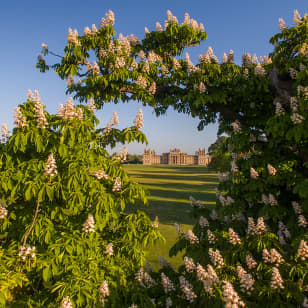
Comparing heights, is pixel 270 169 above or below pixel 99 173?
above

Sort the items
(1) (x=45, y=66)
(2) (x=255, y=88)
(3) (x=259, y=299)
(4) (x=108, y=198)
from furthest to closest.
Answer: (1) (x=45, y=66)
(2) (x=255, y=88)
(4) (x=108, y=198)
(3) (x=259, y=299)

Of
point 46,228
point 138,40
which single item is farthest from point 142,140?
point 138,40

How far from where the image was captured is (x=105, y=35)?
6.22m

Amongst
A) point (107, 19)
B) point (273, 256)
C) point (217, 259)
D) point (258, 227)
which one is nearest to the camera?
point (273, 256)

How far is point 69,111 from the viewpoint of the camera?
11.7 feet

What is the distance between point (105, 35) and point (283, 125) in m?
5.15

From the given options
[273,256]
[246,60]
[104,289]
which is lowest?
[104,289]

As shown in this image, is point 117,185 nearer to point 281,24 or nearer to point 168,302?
point 168,302

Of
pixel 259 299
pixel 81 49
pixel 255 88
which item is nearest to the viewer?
pixel 259 299

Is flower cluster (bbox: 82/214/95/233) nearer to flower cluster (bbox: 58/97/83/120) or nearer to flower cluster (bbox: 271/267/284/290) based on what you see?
flower cluster (bbox: 58/97/83/120)

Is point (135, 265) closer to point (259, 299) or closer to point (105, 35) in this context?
point (259, 299)

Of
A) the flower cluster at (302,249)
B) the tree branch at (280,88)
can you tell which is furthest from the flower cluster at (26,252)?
the tree branch at (280,88)

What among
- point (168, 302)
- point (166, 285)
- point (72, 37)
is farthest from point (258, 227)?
point (72, 37)

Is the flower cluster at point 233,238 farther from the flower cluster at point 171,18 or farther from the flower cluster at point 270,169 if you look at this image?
the flower cluster at point 171,18
